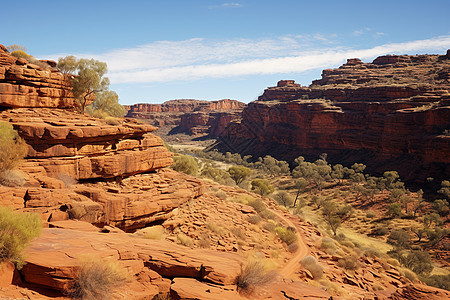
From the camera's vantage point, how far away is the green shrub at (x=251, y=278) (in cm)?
871

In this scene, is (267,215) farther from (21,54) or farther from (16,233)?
(21,54)

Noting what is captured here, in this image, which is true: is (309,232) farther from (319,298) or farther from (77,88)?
(77,88)

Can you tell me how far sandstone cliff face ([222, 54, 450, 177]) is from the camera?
178 feet

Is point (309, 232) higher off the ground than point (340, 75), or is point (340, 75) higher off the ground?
point (340, 75)

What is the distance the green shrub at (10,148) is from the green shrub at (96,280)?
23.4 feet

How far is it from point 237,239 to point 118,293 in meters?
8.69

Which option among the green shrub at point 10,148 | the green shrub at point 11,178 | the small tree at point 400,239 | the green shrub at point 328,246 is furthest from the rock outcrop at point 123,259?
the small tree at point 400,239

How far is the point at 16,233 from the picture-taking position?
7.47 metres

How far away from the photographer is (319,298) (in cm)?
879

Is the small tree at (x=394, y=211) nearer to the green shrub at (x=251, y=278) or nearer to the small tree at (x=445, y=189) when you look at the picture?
the small tree at (x=445, y=189)

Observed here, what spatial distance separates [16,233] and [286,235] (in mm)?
13875

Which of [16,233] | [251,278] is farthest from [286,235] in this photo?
[16,233]

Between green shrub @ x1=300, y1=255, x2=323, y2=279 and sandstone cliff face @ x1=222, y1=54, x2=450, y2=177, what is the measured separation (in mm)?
44696

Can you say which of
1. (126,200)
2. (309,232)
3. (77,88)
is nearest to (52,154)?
(126,200)
